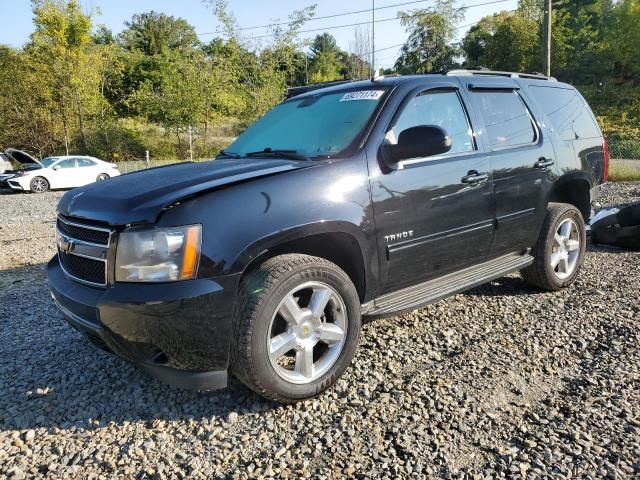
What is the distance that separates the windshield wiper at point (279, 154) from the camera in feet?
10.4

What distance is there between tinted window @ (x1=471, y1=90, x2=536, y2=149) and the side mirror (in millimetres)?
885

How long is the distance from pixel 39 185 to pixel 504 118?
18.7m

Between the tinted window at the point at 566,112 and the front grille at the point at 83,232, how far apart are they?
374cm

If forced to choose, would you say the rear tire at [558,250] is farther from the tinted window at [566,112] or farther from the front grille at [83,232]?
the front grille at [83,232]

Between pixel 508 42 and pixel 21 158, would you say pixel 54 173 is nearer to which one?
pixel 21 158

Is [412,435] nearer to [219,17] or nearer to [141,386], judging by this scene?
[141,386]

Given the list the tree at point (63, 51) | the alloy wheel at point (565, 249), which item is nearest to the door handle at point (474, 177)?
the alloy wheel at point (565, 249)

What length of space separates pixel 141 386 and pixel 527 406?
2214mm

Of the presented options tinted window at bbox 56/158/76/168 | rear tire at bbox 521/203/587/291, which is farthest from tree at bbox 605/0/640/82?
rear tire at bbox 521/203/587/291

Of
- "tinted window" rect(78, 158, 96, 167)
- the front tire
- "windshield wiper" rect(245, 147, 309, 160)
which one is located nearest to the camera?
the front tire

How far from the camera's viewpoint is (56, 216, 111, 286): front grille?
2504 mm

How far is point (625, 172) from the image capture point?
574 inches

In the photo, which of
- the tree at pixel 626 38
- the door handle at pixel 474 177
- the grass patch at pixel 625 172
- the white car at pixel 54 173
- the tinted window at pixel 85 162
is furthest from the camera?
the tree at pixel 626 38

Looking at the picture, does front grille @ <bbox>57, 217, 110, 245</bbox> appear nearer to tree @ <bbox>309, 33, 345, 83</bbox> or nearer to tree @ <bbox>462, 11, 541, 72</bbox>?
tree @ <bbox>462, 11, 541, 72</bbox>
